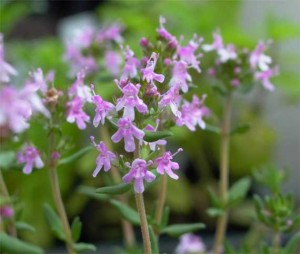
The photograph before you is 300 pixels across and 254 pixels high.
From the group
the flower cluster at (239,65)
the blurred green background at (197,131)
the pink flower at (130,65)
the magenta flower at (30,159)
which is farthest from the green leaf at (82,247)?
the blurred green background at (197,131)

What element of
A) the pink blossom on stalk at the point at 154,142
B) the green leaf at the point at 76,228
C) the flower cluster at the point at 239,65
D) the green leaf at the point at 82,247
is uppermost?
the flower cluster at the point at 239,65

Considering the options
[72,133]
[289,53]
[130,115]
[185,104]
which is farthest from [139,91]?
[289,53]

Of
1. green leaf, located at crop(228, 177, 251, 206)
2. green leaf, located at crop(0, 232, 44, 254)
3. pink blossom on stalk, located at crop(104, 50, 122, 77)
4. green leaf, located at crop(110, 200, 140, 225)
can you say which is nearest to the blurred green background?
pink blossom on stalk, located at crop(104, 50, 122, 77)

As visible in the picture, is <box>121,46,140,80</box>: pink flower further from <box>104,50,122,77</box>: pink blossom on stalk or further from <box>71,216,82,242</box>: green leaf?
<box>104,50,122,77</box>: pink blossom on stalk

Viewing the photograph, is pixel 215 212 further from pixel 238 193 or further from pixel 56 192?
pixel 56 192

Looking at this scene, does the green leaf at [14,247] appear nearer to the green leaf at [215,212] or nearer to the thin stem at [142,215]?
the thin stem at [142,215]

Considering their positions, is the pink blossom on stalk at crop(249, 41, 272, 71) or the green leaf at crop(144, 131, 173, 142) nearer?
the green leaf at crop(144, 131, 173, 142)

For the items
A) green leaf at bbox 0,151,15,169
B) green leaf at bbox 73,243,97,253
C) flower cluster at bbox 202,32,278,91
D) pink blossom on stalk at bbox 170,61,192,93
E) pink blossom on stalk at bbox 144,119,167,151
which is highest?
flower cluster at bbox 202,32,278,91
